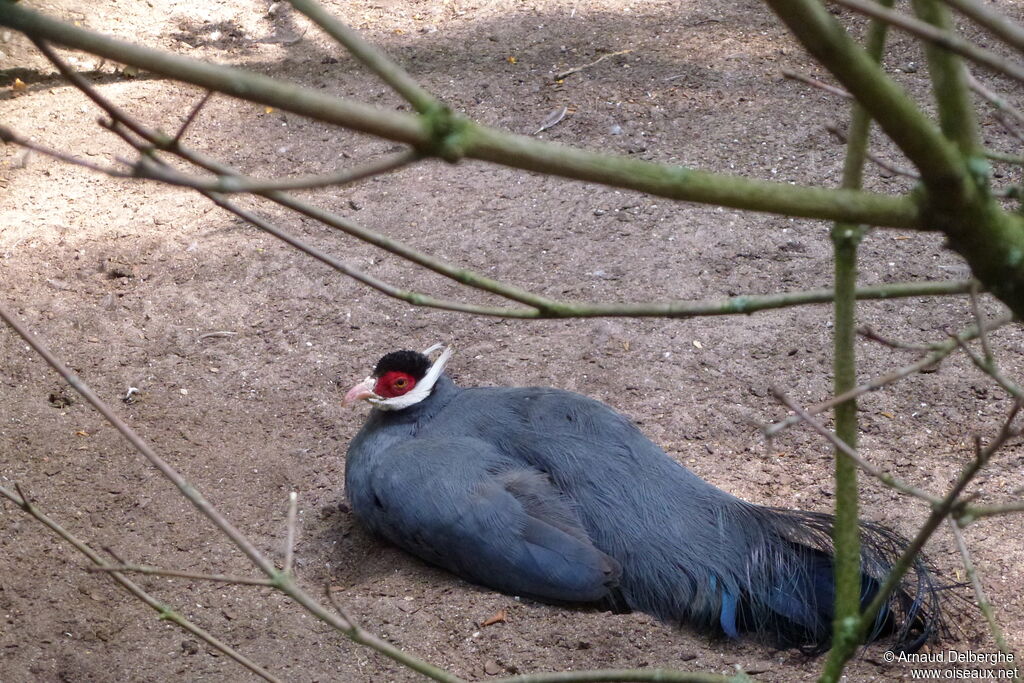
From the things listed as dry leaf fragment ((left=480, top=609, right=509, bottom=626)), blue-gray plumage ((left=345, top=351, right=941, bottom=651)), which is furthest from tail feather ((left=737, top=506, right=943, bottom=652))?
dry leaf fragment ((left=480, top=609, right=509, bottom=626))

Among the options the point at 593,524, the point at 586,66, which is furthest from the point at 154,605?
the point at 586,66

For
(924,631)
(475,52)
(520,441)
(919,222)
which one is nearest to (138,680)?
(520,441)

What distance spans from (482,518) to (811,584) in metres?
1.01

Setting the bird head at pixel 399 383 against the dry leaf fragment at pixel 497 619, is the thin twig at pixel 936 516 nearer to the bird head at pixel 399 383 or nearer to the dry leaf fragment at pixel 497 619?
the dry leaf fragment at pixel 497 619

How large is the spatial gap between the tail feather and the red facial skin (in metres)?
1.27

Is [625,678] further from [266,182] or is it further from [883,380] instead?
[266,182]

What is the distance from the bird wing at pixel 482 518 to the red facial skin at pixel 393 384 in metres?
0.25

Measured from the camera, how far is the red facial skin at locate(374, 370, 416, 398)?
347cm

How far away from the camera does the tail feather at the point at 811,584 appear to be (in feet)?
8.71

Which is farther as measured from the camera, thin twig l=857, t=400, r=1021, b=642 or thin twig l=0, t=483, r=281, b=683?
thin twig l=0, t=483, r=281, b=683

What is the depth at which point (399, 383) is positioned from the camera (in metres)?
3.48

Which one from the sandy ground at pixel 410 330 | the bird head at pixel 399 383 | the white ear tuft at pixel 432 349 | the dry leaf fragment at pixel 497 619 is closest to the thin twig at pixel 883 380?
the sandy ground at pixel 410 330

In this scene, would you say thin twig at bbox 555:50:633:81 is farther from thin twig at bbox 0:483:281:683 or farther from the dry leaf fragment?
thin twig at bbox 0:483:281:683

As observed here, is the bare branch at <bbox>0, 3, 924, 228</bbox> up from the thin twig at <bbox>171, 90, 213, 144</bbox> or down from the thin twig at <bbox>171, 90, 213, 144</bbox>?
up
